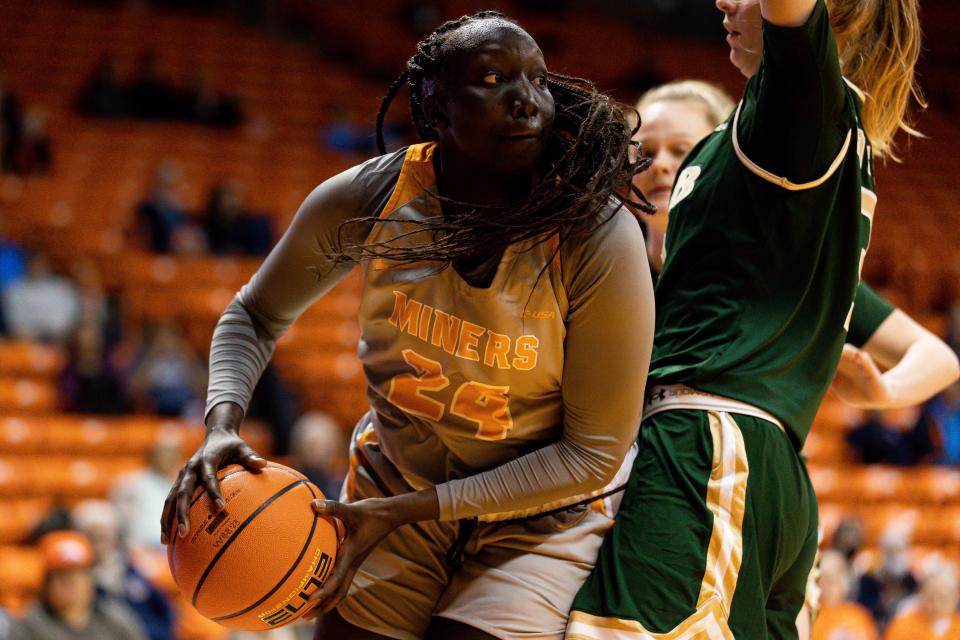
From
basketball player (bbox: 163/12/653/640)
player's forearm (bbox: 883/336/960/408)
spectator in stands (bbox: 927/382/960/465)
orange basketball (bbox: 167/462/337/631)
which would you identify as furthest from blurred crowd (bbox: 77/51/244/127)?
orange basketball (bbox: 167/462/337/631)

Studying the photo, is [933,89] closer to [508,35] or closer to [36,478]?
[36,478]

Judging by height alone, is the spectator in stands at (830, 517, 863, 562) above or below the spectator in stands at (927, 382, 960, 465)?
above

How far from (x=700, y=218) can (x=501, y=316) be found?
1.53 ft

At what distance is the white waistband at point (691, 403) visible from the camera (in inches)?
88.2

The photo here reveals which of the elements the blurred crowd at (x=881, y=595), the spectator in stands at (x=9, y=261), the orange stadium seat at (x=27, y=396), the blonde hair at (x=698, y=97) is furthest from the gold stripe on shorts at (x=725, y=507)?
the spectator in stands at (x=9, y=261)

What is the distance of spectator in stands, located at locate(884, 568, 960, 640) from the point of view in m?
6.54

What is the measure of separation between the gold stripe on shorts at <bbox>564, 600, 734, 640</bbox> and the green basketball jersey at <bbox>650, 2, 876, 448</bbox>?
16.0 inches

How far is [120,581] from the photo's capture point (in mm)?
5496

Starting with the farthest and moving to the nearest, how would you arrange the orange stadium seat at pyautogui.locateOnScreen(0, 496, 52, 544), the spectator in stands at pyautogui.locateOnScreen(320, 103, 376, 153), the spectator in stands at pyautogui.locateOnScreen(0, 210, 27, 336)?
the spectator in stands at pyautogui.locateOnScreen(320, 103, 376, 153) < the spectator in stands at pyautogui.locateOnScreen(0, 210, 27, 336) < the orange stadium seat at pyautogui.locateOnScreen(0, 496, 52, 544)

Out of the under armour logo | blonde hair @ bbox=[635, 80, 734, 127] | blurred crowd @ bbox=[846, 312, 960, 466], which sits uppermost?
blonde hair @ bbox=[635, 80, 734, 127]

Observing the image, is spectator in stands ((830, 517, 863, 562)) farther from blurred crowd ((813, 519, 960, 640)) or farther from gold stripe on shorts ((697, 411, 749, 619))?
gold stripe on shorts ((697, 411, 749, 619))

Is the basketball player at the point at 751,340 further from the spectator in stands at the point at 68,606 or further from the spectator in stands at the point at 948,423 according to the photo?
the spectator in stands at the point at 948,423

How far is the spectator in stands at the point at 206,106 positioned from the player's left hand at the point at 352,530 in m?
9.79

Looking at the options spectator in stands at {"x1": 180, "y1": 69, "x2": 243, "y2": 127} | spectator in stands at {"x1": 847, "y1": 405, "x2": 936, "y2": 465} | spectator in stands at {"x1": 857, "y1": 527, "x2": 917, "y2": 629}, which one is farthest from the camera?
spectator in stands at {"x1": 180, "y1": 69, "x2": 243, "y2": 127}
